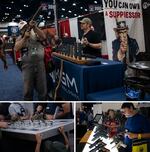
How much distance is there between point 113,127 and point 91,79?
36 centimetres

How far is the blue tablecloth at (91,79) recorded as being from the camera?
2.37m

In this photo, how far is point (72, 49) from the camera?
2.48 metres

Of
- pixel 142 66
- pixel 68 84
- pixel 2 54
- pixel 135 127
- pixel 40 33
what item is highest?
pixel 40 33

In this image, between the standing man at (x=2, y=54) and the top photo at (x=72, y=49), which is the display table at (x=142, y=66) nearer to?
the top photo at (x=72, y=49)

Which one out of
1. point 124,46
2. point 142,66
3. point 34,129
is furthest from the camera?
point 124,46

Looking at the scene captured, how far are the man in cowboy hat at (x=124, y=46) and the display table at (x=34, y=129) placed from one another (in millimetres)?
597

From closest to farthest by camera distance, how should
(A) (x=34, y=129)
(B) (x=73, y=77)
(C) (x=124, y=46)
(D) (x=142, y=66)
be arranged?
(D) (x=142, y=66)
(A) (x=34, y=129)
(B) (x=73, y=77)
(C) (x=124, y=46)

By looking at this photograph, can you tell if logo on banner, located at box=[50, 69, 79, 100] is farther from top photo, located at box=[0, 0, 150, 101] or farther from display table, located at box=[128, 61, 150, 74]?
display table, located at box=[128, 61, 150, 74]

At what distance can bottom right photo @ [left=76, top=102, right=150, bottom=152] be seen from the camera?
→ 2232 mm

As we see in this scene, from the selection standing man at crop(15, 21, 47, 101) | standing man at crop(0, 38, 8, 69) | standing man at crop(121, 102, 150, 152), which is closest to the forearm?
standing man at crop(15, 21, 47, 101)

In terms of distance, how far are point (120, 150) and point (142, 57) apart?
2.31ft

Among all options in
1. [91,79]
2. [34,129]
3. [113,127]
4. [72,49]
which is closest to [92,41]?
[72,49]

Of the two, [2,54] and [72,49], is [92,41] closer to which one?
Answer: [72,49]

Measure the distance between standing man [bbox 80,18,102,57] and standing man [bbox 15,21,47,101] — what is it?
0.30 metres
